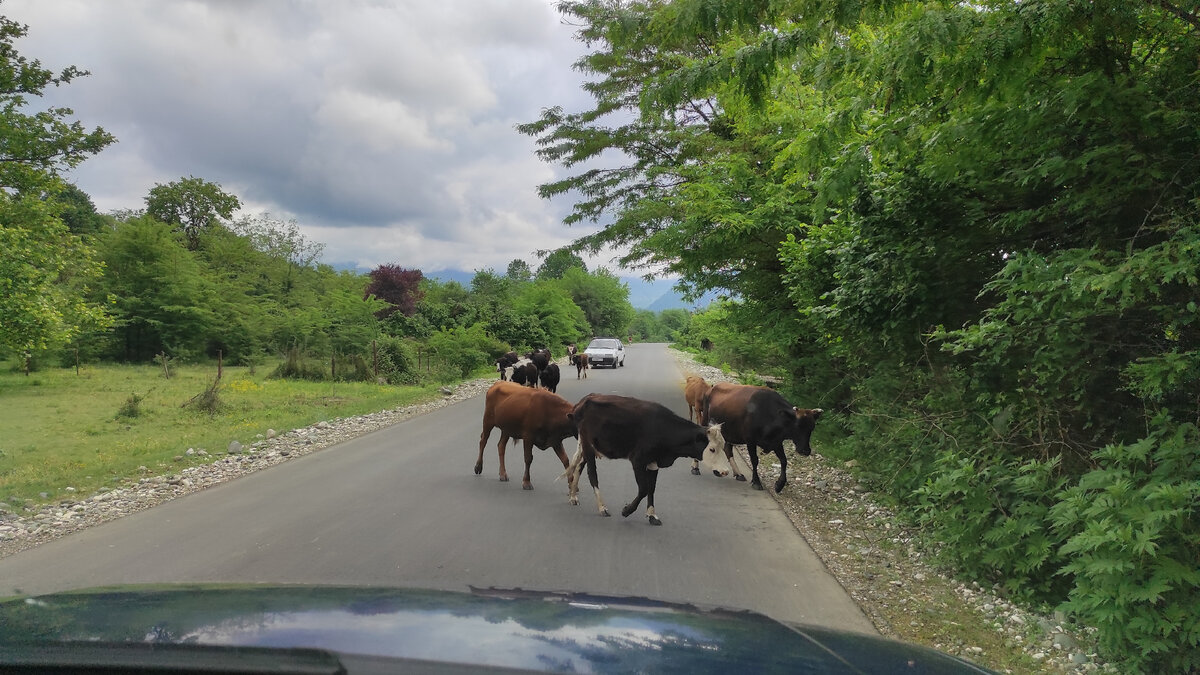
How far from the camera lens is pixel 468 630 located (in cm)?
191

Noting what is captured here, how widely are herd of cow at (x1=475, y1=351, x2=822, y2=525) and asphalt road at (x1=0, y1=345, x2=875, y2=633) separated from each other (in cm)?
39

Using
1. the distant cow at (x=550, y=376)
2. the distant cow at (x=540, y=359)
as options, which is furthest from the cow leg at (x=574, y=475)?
the distant cow at (x=540, y=359)

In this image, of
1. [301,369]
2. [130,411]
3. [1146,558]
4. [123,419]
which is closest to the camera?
[1146,558]

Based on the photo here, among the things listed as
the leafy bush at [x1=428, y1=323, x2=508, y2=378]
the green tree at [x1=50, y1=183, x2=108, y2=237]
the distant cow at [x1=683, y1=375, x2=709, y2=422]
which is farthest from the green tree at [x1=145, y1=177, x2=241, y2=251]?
the distant cow at [x1=683, y1=375, x2=709, y2=422]

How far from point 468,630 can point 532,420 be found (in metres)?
6.02

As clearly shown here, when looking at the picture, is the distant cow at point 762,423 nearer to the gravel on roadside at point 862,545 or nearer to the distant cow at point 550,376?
the gravel on roadside at point 862,545

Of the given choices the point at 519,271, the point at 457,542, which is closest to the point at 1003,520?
the point at 457,542

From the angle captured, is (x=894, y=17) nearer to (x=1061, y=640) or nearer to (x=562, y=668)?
(x=1061, y=640)

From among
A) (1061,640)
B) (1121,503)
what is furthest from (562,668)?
(1061,640)

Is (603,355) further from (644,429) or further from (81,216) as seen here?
(81,216)

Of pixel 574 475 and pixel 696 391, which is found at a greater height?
pixel 696 391

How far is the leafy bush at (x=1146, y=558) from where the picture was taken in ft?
10.1

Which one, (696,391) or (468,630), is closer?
(468,630)

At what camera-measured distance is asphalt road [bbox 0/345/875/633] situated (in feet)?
15.6
